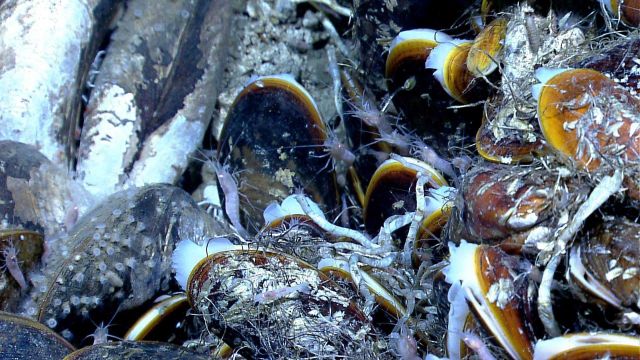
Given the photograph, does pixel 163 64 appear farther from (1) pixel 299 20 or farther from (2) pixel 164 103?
(1) pixel 299 20

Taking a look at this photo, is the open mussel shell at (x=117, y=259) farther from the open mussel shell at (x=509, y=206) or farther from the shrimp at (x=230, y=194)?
the open mussel shell at (x=509, y=206)

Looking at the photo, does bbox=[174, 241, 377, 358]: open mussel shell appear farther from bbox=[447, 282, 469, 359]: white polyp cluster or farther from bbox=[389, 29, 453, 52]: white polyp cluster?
bbox=[389, 29, 453, 52]: white polyp cluster

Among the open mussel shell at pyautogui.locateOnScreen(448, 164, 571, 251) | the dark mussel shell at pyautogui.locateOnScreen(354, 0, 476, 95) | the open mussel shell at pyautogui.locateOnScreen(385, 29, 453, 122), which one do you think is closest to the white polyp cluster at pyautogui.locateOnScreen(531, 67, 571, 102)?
the open mussel shell at pyautogui.locateOnScreen(448, 164, 571, 251)

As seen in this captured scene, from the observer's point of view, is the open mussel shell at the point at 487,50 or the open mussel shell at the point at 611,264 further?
the open mussel shell at the point at 487,50

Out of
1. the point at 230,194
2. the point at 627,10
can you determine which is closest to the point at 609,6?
the point at 627,10

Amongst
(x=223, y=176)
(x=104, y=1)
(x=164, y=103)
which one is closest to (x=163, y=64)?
(x=164, y=103)

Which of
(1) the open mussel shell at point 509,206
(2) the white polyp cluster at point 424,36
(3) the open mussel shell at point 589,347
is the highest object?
(2) the white polyp cluster at point 424,36

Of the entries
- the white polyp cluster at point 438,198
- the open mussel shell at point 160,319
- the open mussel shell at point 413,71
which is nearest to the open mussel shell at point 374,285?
A: the white polyp cluster at point 438,198
